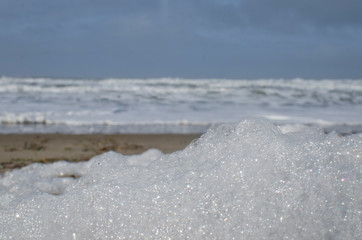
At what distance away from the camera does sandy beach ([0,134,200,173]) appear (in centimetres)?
346

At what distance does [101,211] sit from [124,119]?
17.4 ft

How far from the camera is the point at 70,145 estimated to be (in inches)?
166

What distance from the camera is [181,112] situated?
7465mm

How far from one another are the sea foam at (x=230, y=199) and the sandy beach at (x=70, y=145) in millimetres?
1678

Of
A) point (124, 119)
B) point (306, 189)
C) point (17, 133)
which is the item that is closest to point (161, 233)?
point (306, 189)

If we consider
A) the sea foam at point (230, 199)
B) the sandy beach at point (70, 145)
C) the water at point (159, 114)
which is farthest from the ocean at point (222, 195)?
the water at point (159, 114)

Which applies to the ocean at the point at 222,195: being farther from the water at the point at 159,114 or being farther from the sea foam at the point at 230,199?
the water at the point at 159,114

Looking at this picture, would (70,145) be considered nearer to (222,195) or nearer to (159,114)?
(159,114)

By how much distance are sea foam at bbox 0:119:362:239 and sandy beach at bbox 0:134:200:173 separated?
1678 mm

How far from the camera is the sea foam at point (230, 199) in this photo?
115cm

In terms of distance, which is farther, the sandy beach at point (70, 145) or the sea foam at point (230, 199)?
the sandy beach at point (70, 145)

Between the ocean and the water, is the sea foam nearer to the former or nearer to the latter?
the ocean

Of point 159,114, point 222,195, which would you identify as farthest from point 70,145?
point 222,195

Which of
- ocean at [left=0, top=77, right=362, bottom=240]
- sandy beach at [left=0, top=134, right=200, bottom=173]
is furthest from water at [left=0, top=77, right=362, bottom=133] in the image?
ocean at [left=0, top=77, right=362, bottom=240]
